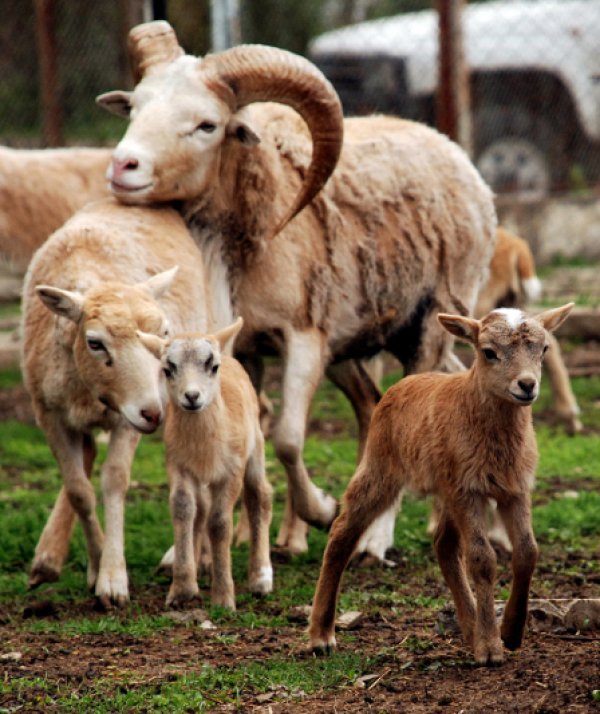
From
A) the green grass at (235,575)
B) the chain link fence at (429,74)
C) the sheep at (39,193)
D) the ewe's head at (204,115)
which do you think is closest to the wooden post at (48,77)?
the chain link fence at (429,74)

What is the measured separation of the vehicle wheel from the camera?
14070mm

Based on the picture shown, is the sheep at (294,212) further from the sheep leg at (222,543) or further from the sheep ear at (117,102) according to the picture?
the sheep leg at (222,543)

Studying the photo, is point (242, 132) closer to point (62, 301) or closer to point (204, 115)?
point (204, 115)

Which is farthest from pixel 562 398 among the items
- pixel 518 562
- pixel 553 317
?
pixel 518 562

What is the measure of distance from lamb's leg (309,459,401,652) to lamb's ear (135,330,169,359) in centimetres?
112

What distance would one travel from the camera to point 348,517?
577cm

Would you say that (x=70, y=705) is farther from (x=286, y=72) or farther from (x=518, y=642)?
(x=286, y=72)

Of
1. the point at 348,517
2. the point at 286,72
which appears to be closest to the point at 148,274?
the point at 286,72

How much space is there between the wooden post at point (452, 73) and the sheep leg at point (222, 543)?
22.0ft

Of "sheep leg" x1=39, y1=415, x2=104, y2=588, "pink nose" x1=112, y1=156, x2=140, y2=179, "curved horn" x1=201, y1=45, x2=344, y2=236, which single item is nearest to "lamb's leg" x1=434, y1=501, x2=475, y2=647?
"sheep leg" x1=39, y1=415, x2=104, y2=588

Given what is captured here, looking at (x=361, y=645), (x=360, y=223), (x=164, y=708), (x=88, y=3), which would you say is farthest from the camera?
(x=88, y=3)

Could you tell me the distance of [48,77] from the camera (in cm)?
1288

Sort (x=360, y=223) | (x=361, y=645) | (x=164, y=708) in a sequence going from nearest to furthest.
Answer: (x=164, y=708) < (x=361, y=645) < (x=360, y=223)

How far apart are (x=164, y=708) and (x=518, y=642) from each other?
133 centimetres
